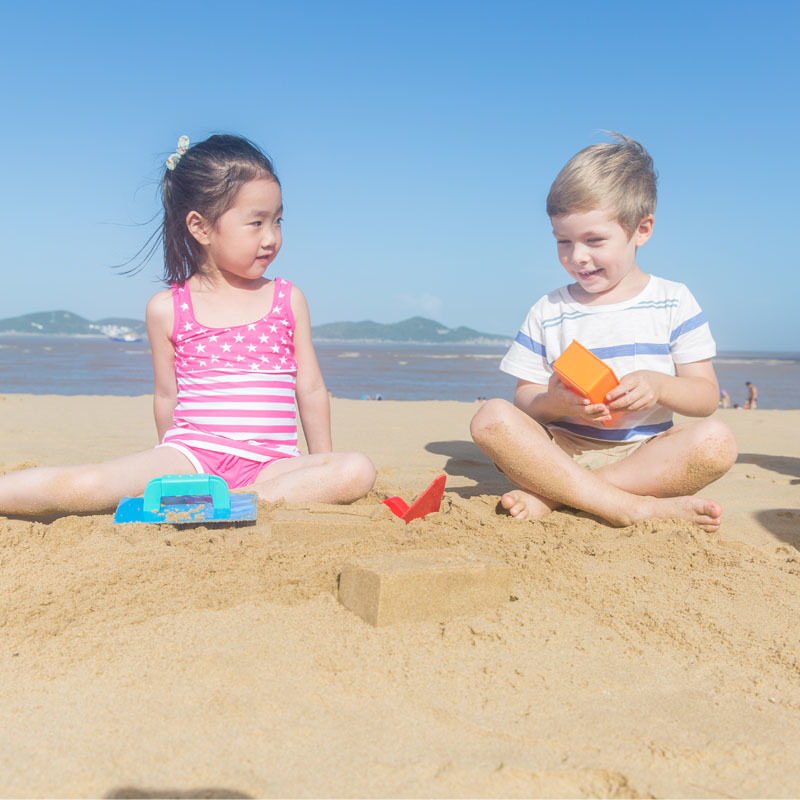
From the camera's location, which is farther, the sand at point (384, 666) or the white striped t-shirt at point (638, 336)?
the white striped t-shirt at point (638, 336)

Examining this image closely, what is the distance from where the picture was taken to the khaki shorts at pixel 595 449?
9.71ft

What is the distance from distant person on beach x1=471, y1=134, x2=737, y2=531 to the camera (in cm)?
264

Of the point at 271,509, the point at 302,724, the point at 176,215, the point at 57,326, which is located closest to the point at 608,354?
the point at 271,509

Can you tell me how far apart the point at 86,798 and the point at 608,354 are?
2.35 m

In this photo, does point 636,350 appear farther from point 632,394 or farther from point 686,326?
point 632,394

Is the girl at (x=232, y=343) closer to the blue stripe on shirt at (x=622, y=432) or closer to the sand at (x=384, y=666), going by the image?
the sand at (x=384, y=666)

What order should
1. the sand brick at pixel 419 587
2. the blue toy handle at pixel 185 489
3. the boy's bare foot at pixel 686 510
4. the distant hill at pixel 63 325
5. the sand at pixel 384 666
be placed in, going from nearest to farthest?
1. the sand at pixel 384 666
2. the sand brick at pixel 419 587
3. the blue toy handle at pixel 185 489
4. the boy's bare foot at pixel 686 510
5. the distant hill at pixel 63 325

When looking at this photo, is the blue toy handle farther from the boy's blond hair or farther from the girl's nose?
the boy's blond hair

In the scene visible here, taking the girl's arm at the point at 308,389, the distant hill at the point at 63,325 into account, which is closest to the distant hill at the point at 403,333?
the distant hill at the point at 63,325

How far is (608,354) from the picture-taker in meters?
2.91

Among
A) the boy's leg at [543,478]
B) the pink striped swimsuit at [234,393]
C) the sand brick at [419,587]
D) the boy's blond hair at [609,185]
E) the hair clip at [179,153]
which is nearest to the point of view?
the sand brick at [419,587]

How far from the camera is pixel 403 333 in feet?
350

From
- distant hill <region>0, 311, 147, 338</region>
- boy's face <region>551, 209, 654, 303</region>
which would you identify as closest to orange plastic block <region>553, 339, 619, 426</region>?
boy's face <region>551, 209, 654, 303</region>

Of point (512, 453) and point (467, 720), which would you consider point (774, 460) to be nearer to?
point (512, 453)
